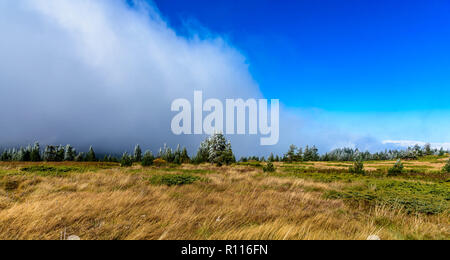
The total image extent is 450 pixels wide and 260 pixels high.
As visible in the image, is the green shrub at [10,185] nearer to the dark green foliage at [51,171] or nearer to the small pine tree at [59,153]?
the dark green foliage at [51,171]

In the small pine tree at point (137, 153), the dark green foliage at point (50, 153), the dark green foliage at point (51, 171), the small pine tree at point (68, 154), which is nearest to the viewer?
the dark green foliage at point (51, 171)

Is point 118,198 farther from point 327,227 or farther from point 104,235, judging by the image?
point 327,227

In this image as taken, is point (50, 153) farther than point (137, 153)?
No

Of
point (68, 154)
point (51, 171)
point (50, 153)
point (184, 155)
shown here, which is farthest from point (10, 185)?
point (68, 154)

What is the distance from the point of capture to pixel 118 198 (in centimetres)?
459

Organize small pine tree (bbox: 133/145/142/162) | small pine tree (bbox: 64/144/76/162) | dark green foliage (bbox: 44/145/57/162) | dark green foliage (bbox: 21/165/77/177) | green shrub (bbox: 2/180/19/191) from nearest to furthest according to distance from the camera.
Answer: green shrub (bbox: 2/180/19/191) < dark green foliage (bbox: 21/165/77/177) < dark green foliage (bbox: 44/145/57/162) < small pine tree (bbox: 64/144/76/162) < small pine tree (bbox: 133/145/142/162)

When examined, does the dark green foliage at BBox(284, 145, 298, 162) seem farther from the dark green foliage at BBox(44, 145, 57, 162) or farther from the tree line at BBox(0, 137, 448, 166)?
the dark green foliage at BBox(44, 145, 57, 162)

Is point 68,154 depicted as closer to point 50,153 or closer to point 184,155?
point 50,153

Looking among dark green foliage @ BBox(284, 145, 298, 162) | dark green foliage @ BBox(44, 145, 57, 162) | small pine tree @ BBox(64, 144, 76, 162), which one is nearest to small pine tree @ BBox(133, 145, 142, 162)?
small pine tree @ BBox(64, 144, 76, 162)

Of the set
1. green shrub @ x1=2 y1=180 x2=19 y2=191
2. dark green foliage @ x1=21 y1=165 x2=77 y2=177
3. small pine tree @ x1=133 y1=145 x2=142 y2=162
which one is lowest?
small pine tree @ x1=133 y1=145 x2=142 y2=162

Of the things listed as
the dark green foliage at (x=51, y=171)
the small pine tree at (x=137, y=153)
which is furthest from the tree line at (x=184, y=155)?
the dark green foliage at (x=51, y=171)

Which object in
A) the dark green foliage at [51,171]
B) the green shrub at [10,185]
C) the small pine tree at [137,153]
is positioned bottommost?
the small pine tree at [137,153]

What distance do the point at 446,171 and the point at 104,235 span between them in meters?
48.1
